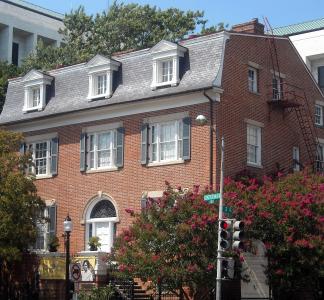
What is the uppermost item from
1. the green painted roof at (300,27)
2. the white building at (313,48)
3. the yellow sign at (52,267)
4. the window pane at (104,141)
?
the green painted roof at (300,27)

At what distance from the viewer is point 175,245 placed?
2547 centimetres

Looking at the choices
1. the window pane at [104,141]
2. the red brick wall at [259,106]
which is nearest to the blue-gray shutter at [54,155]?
the window pane at [104,141]

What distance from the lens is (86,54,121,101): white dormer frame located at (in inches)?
1341

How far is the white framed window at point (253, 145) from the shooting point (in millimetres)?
32562

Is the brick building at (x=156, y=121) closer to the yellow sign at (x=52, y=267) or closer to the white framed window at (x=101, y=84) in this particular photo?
the white framed window at (x=101, y=84)

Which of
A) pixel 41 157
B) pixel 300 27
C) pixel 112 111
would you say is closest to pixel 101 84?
pixel 112 111

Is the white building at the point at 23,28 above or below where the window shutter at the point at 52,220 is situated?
above

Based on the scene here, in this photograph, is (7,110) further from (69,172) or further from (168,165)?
(168,165)

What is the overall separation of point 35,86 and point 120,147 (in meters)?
6.90

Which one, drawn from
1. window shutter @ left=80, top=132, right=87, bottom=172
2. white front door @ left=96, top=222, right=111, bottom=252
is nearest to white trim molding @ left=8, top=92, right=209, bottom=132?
window shutter @ left=80, top=132, right=87, bottom=172

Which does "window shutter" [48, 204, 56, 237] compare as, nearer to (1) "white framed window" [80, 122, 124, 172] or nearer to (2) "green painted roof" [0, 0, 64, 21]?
(1) "white framed window" [80, 122, 124, 172]

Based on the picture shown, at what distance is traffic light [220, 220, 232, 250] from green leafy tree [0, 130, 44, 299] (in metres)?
10.6

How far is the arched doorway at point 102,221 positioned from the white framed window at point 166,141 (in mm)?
3370

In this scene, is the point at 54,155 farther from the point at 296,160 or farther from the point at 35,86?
the point at 296,160
